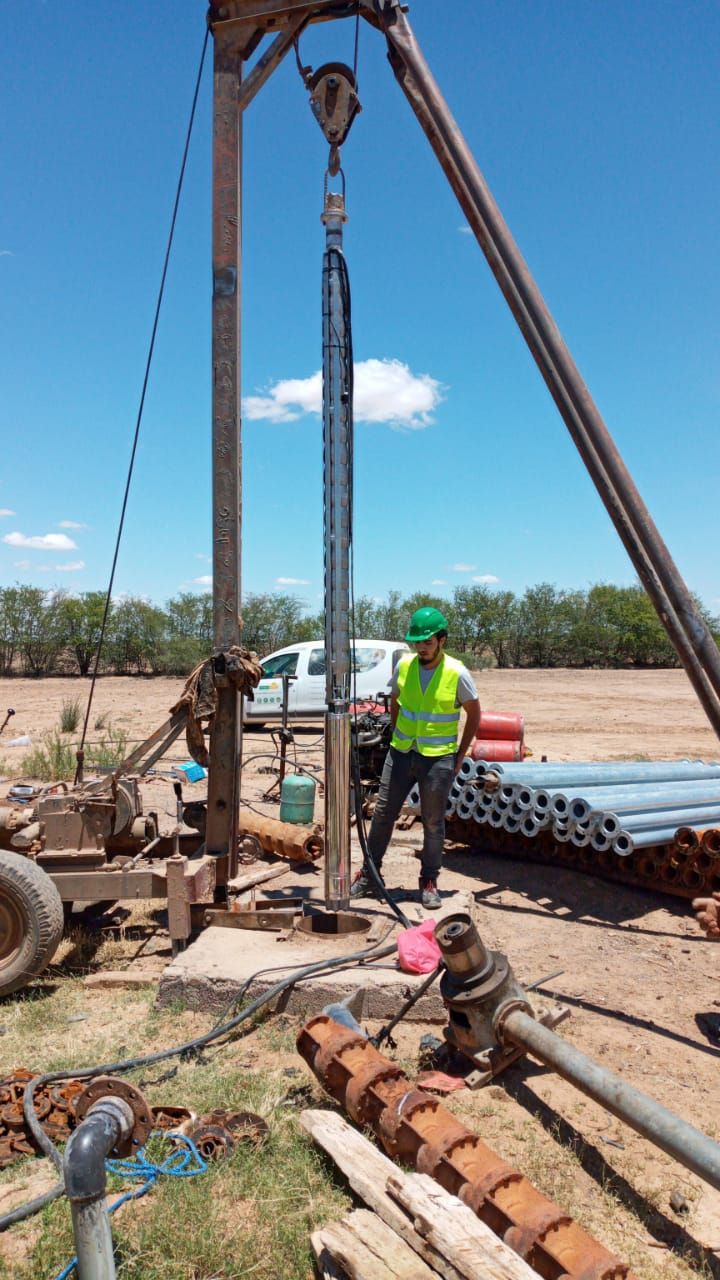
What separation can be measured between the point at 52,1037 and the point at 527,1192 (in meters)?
2.70

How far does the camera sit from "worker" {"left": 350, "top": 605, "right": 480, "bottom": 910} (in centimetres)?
592

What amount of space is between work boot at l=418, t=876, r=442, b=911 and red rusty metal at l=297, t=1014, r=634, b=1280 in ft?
6.15

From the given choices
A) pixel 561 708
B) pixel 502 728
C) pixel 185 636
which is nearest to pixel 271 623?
pixel 185 636

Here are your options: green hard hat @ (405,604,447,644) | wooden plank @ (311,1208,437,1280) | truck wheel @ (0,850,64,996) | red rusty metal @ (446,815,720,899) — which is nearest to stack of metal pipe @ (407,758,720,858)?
red rusty metal @ (446,815,720,899)

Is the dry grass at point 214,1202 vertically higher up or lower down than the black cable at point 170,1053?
lower down

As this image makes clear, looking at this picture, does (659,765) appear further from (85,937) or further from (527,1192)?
(527,1192)

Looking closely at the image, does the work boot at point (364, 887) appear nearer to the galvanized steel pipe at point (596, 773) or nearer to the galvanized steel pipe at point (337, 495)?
the galvanized steel pipe at point (337, 495)

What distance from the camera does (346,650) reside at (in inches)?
216

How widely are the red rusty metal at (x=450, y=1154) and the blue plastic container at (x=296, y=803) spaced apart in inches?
171

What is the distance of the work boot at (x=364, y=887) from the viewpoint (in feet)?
19.7

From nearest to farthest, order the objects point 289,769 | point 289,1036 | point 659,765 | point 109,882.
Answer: point 289,1036 < point 109,882 < point 659,765 < point 289,769

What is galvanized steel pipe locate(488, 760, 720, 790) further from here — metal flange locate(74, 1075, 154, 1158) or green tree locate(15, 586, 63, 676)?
green tree locate(15, 586, 63, 676)

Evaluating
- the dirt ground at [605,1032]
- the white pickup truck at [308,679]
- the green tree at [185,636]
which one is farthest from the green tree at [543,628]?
the dirt ground at [605,1032]

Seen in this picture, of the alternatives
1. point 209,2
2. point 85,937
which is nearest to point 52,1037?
point 85,937
